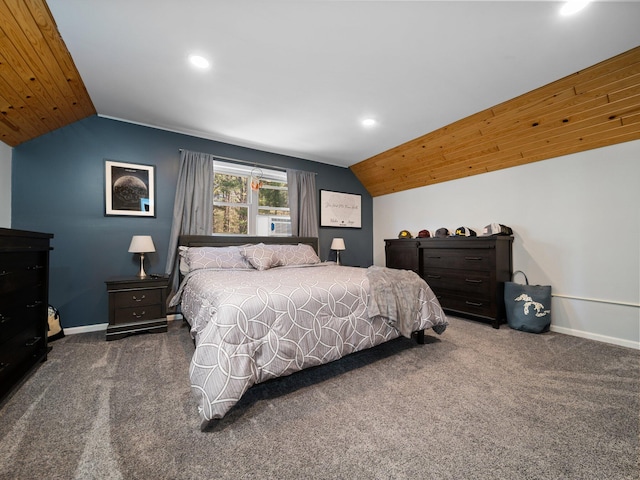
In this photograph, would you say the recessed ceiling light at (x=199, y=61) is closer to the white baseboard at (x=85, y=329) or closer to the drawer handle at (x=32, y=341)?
Answer: the drawer handle at (x=32, y=341)

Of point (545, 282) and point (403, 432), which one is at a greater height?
point (545, 282)

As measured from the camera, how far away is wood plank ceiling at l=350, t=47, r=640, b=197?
2.25 meters

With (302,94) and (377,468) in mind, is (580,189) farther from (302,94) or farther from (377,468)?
(377,468)

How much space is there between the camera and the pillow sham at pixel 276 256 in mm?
3184

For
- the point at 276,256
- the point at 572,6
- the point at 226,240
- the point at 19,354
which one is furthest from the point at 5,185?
the point at 572,6

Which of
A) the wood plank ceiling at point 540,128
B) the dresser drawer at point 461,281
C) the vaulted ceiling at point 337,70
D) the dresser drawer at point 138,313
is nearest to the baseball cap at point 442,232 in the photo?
the dresser drawer at point 461,281

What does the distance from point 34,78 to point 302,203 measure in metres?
3.15

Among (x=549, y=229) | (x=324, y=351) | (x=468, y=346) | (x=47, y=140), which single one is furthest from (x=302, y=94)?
(x=549, y=229)

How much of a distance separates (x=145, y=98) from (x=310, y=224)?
107 inches

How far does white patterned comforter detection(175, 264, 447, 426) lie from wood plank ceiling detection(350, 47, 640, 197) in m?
2.30

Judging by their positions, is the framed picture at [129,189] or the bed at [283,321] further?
the framed picture at [129,189]

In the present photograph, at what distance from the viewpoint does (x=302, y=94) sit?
2.66 meters

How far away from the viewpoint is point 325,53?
6.82 feet

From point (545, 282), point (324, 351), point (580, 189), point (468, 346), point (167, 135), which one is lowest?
point (468, 346)
